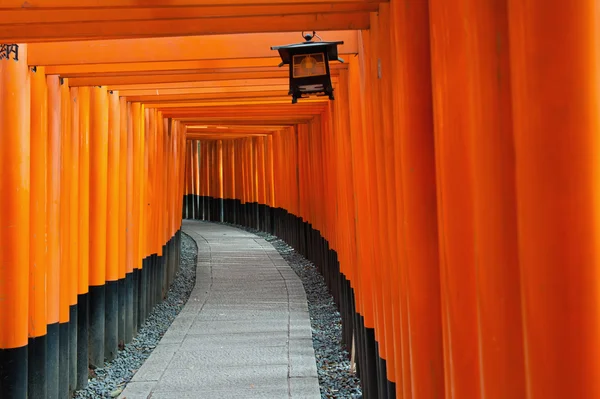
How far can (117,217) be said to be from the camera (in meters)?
7.88

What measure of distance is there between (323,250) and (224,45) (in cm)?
720

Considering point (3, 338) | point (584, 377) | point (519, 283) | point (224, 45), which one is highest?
point (224, 45)

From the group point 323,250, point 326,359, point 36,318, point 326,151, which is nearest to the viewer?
point 36,318

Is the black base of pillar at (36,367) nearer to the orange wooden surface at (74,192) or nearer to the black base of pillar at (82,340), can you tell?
the orange wooden surface at (74,192)

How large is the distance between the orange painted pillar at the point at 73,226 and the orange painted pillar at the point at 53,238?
491mm

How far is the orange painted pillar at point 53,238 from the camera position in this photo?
5582 mm

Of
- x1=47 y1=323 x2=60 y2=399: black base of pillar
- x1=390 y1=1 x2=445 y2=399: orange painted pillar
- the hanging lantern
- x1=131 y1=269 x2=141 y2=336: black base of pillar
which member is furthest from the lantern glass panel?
x1=131 y1=269 x2=141 y2=336: black base of pillar

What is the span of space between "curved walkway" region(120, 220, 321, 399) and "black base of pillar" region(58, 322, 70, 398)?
0.56 metres

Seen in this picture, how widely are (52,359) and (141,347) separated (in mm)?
3024

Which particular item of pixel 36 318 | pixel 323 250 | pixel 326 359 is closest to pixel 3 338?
pixel 36 318

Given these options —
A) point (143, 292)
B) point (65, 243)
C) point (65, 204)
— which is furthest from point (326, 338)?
point (65, 204)

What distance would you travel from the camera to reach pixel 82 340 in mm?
6855

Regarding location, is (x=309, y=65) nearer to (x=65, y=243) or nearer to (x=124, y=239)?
(x=65, y=243)

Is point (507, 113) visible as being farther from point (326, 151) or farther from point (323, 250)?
point (323, 250)
